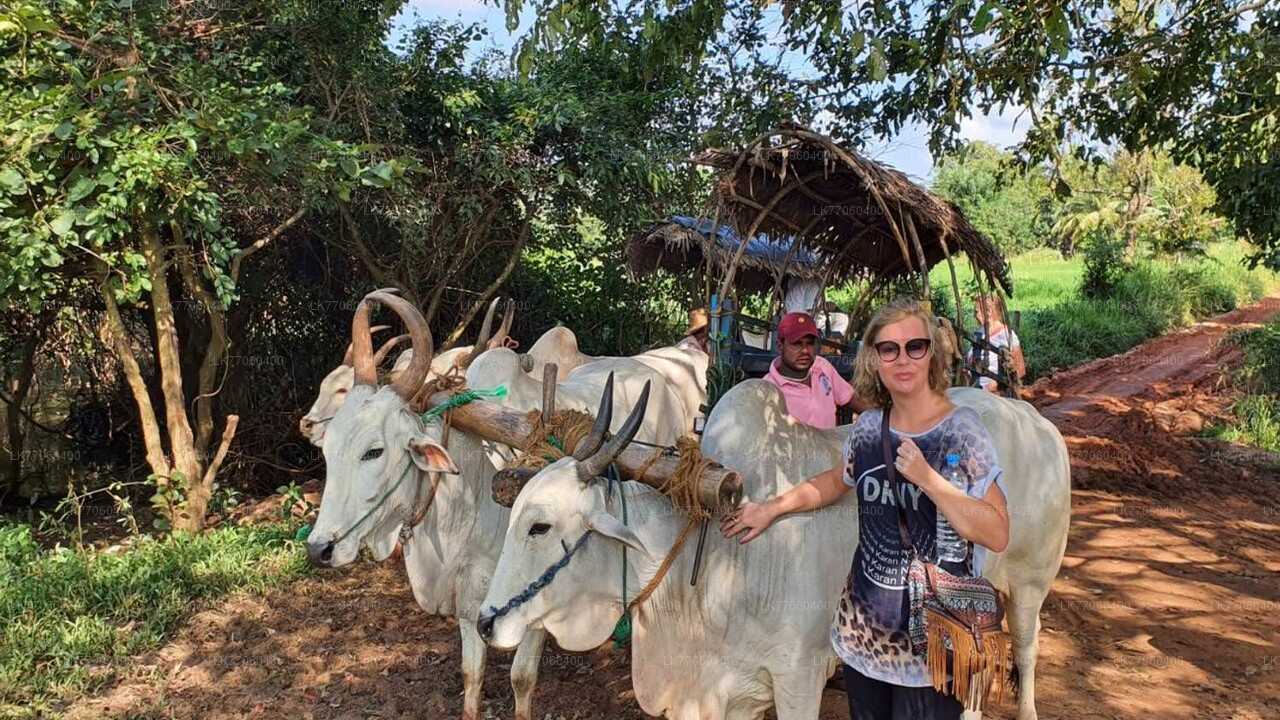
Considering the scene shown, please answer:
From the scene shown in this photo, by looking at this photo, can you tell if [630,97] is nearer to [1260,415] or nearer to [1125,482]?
[1125,482]

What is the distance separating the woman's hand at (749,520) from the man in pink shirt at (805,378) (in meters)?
1.19

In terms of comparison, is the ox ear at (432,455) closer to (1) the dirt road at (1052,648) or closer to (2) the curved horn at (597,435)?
(2) the curved horn at (597,435)

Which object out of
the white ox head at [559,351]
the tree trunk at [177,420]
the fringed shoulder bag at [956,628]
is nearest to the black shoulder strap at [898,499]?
the fringed shoulder bag at [956,628]

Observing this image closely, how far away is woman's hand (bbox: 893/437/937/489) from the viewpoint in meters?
1.82

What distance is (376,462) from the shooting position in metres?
3.02

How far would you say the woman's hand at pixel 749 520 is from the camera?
2.30 m

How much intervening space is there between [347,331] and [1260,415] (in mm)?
9941

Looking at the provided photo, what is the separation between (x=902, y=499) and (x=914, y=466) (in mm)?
164

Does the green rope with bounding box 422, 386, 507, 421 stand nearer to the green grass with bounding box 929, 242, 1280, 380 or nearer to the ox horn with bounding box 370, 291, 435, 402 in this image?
the ox horn with bounding box 370, 291, 435, 402

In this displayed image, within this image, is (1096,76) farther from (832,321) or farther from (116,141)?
(116,141)

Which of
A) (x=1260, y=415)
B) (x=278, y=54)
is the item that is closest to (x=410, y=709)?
(x=278, y=54)

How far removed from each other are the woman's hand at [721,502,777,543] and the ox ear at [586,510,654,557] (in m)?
0.27

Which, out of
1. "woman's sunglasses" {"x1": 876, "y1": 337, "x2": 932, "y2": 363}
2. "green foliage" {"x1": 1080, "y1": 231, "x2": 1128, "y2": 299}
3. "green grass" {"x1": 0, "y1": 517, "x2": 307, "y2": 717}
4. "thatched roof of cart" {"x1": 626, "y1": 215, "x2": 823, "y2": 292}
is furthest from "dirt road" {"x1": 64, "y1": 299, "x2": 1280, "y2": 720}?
"green foliage" {"x1": 1080, "y1": 231, "x2": 1128, "y2": 299}

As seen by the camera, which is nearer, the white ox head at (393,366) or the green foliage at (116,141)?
the white ox head at (393,366)
